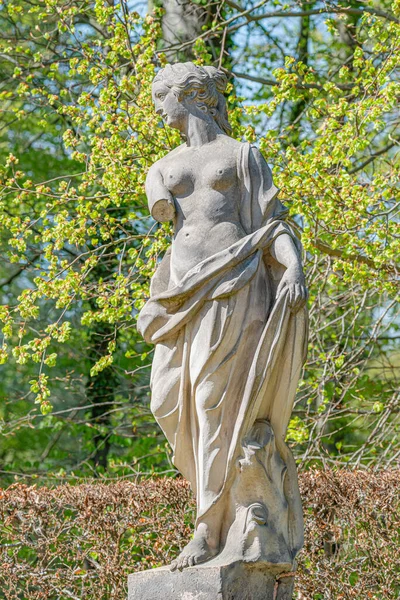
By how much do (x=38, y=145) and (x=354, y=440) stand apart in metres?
6.30

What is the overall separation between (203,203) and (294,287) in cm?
65

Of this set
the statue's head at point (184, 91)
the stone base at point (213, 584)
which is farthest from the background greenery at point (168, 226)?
the stone base at point (213, 584)

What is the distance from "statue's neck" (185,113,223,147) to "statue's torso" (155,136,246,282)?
0.06m

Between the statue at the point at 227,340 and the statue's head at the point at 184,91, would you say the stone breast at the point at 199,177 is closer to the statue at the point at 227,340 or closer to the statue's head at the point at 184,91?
the statue at the point at 227,340

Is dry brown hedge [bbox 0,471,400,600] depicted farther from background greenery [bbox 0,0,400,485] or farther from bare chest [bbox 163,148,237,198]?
bare chest [bbox 163,148,237,198]

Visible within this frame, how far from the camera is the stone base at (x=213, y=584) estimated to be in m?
4.95

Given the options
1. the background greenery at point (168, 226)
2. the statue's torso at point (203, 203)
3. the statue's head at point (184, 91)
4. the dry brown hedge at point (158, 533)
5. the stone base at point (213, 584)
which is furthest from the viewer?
the background greenery at point (168, 226)

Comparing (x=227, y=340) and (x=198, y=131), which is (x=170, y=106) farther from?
(x=227, y=340)

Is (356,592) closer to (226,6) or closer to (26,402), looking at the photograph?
(226,6)

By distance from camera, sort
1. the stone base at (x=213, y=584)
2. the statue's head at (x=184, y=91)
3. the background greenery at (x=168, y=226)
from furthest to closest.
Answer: the background greenery at (x=168, y=226) → the statue's head at (x=184, y=91) → the stone base at (x=213, y=584)

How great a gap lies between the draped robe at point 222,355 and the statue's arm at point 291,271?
4 centimetres

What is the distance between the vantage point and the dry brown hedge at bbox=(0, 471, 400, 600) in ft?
27.0

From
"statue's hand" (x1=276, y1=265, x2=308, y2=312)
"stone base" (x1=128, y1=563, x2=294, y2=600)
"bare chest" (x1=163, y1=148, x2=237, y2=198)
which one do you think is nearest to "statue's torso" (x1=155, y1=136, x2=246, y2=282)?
"bare chest" (x1=163, y1=148, x2=237, y2=198)

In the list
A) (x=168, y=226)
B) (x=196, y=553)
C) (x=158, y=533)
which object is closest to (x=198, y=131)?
(x=196, y=553)
